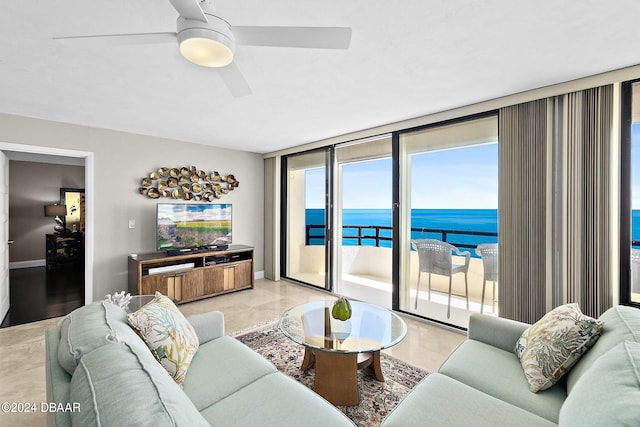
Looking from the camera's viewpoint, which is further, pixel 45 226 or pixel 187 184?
pixel 45 226

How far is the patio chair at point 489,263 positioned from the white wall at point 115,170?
3873 millimetres

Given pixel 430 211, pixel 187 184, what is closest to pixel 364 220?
pixel 430 211

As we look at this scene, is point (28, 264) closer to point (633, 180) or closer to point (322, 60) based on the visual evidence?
point (322, 60)

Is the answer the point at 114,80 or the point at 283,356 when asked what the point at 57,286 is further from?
the point at 283,356

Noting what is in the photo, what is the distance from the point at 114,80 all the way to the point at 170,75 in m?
0.50

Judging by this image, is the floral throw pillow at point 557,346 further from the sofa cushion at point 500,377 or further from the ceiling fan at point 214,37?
the ceiling fan at point 214,37

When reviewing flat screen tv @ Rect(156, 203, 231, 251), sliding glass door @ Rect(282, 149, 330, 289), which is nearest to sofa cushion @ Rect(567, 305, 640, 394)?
sliding glass door @ Rect(282, 149, 330, 289)

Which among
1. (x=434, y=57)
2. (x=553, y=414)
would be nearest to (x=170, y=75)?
(x=434, y=57)

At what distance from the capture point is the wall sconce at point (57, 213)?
6.35m

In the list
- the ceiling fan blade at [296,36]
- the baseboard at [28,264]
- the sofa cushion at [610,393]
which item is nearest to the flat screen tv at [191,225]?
the ceiling fan blade at [296,36]

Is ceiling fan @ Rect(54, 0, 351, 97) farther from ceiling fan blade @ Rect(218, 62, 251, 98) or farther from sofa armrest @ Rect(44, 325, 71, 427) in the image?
sofa armrest @ Rect(44, 325, 71, 427)

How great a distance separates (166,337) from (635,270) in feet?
10.8

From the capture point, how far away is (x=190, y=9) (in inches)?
48.2

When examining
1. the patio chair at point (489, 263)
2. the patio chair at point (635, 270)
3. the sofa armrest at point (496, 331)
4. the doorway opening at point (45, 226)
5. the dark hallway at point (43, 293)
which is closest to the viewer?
the sofa armrest at point (496, 331)
